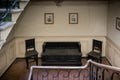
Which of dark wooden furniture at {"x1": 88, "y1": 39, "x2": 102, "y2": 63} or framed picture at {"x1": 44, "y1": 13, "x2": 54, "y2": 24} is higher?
framed picture at {"x1": 44, "y1": 13, "x2": 54, "y2": 24}

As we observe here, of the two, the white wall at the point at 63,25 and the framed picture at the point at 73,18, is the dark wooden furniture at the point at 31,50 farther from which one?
the framed picture at the point at 73,18

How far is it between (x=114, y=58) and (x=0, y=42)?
471cm

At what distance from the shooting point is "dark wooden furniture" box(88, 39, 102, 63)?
6.50 meters

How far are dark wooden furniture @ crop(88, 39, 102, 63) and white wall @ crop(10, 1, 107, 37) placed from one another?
1.88ft

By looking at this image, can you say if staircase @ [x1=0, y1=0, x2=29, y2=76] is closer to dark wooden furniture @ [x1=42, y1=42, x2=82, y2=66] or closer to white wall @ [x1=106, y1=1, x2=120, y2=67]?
dark wooden furniture @ [x1=42, y1=42, x2=82, y2=66]

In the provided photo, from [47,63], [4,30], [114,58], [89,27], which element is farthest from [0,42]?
[89,27]

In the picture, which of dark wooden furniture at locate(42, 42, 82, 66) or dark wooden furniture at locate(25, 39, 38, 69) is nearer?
dark wooden furniture at locate(42, 42, 82, 66)

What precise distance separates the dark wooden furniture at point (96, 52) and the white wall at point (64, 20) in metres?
0.57

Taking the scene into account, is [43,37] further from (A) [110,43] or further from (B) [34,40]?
(A) [110,43]

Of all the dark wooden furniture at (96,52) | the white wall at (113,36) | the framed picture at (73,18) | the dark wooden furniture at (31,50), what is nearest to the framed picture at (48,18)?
the framed picture at (73,18)

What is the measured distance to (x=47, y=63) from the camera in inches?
255

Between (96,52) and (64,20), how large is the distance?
5.45 ft

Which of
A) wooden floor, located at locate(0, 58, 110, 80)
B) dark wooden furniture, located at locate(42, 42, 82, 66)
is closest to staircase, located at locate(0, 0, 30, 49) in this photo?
wooden floor, located at locate(0, 58, 110, 80)

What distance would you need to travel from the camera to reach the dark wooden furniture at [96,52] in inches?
256
